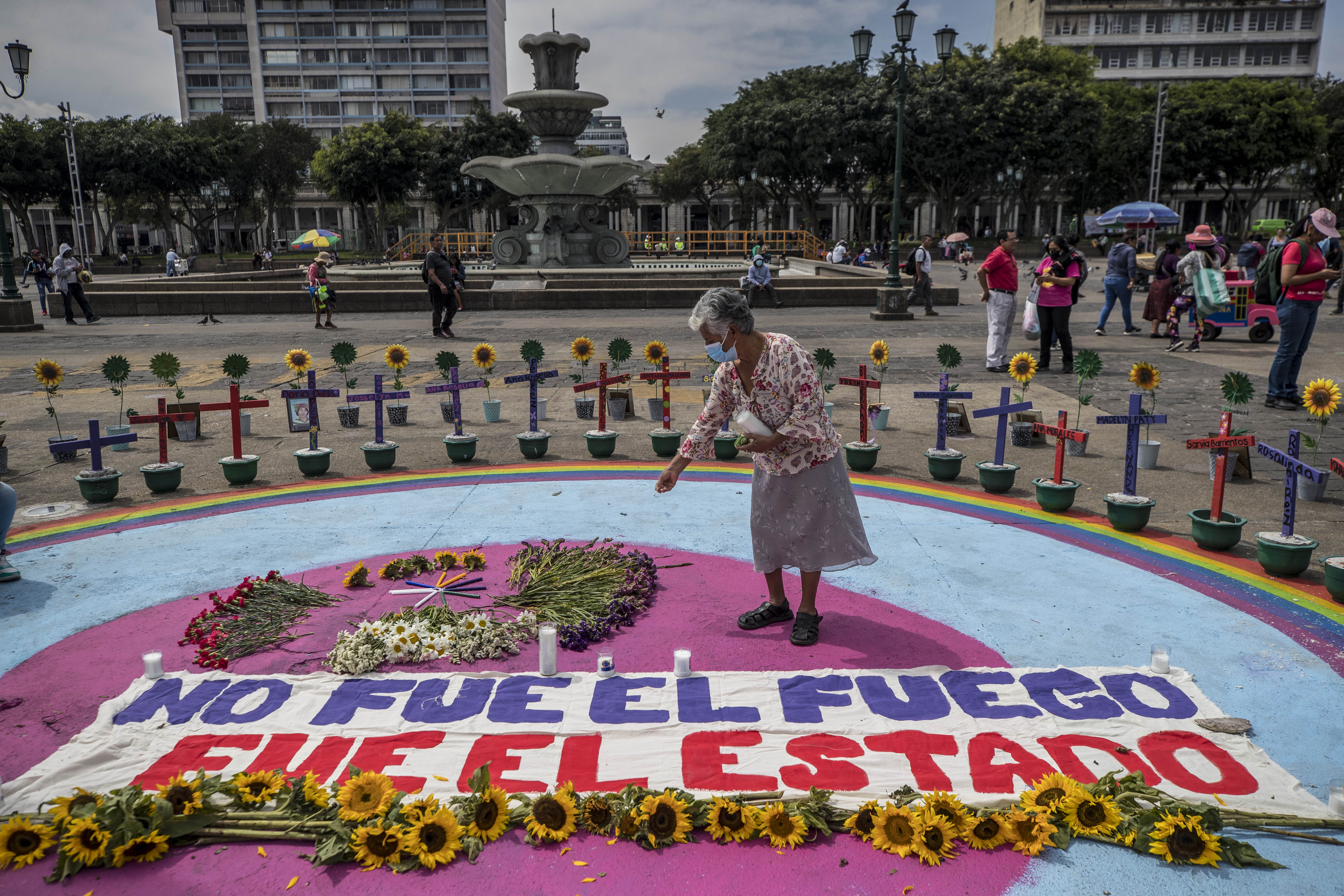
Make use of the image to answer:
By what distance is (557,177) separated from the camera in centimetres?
2767

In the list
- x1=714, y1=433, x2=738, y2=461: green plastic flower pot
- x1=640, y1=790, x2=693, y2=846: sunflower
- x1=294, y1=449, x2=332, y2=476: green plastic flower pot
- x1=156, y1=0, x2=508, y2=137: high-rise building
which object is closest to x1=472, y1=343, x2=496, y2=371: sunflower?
x1=294, y1=449, x2=332, y2=476: green plastic flower pot

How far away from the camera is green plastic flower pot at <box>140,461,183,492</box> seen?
24.1 feet

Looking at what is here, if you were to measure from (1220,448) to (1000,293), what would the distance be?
21.2 ft

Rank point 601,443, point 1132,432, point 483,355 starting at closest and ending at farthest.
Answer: point 1132,432 → point 601,443 → point 483,355

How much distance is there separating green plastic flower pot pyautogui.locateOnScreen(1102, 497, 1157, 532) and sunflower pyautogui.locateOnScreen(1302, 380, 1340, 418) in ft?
3.83

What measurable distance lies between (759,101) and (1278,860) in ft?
181

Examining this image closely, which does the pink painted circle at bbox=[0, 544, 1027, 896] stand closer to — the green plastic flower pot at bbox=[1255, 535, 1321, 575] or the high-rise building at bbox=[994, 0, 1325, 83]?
the green plastic flower pot at bbox=[1255, 535, 1321, 575]

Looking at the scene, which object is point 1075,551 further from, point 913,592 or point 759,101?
point 759,101

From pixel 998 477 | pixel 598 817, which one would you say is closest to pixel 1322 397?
pixel 998 477

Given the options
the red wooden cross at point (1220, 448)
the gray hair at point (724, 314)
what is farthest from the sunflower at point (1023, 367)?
the gray hair at point (724, 314)

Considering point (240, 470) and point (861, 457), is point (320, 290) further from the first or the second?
point (861, 457)

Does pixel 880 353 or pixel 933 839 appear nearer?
pixel 933 839

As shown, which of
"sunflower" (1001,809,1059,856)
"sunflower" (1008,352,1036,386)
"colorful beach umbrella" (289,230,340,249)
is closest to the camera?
"sunflower" (1001,809,1059,856)

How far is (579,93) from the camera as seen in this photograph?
2847 centimetres
